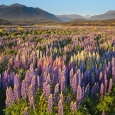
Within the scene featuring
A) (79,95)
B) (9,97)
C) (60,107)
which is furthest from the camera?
(9,97)

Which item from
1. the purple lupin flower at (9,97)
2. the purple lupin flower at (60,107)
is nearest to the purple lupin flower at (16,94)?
the purple lupin flower at (9,97)

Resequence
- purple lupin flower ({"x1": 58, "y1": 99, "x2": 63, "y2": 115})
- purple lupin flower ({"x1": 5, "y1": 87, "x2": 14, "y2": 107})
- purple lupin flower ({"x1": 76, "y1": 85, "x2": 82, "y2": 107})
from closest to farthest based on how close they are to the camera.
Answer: purple lupin flower ({"x1": 58, "y1": 99, "x2": 63, "y2": 115}) < purple lupin flower ({"x1": 76, "y1": 85, "x2": 82, "y2": 107}) < purple lupin flower ({"x1": 5, "y1": 87, "x2": 14, "y2": 107})

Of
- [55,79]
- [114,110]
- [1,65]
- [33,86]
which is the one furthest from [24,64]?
[114,110]

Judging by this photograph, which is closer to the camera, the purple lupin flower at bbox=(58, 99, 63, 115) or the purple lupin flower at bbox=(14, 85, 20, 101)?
the purple lupin flower at bbox=(58, 99, 63, 115)

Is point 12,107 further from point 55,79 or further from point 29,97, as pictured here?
point 55,79

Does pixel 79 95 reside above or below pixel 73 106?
above

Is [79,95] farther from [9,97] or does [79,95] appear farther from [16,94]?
[9,97]

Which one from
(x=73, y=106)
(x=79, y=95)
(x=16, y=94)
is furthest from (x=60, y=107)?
(x=16, y=94)

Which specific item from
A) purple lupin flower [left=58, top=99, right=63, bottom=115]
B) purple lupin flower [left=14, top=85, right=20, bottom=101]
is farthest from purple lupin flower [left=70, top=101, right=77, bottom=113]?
purple lupin flower [left=14, top=85, right=20, bottom=101]

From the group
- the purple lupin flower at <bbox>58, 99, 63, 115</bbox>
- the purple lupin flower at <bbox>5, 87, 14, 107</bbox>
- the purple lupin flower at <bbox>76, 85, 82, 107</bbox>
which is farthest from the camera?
the purple lupin flower at <bbox>5, 87, 14, 107</bbox>

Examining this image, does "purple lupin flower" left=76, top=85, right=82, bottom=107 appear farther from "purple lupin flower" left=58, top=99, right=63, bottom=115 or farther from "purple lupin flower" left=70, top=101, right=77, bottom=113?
"purple lupin flower" left=58, top=99, right=63, bottom=115

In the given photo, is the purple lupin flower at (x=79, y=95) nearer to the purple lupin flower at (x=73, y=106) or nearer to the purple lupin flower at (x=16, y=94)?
the purple lupin flower at (x=73, y=106)

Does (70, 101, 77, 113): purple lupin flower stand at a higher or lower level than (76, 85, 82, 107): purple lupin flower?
lower

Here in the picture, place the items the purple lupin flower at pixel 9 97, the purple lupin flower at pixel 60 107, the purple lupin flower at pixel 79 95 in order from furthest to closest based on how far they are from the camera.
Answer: the purple lupin flower at pixel 9 97, the purple lupin flower at pixel 79 95, the purple lupin flower at pixel 60 107
